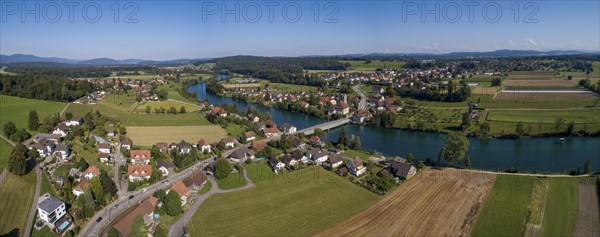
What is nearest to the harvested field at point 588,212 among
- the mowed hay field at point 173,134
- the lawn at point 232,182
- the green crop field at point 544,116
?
the lawn at point 232,182

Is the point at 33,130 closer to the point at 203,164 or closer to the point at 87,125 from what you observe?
the point at 87,125

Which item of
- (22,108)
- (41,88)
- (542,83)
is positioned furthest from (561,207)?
(542,83)

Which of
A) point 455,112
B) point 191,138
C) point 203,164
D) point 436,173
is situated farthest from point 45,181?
point 455,112

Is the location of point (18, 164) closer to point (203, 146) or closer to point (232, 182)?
point (203, 146)

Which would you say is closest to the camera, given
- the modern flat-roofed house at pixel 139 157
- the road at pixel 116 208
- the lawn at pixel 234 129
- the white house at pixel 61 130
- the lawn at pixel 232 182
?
the road at pixel 116 208

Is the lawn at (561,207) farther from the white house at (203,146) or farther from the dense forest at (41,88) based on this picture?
the dense forest at (41,88)

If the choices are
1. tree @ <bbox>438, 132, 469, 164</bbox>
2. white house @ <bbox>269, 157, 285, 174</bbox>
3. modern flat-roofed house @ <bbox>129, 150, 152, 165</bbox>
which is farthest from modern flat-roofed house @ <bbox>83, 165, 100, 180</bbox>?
tree @ <bbox>438, 132, 469, 164</bbox>

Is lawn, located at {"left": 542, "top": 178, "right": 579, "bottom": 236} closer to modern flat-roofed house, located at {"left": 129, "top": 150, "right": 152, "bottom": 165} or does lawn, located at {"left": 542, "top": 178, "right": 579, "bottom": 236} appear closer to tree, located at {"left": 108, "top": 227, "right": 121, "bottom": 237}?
tree, located at {"left": 108, "top": 227, "right": 121, "bottom": 237}
